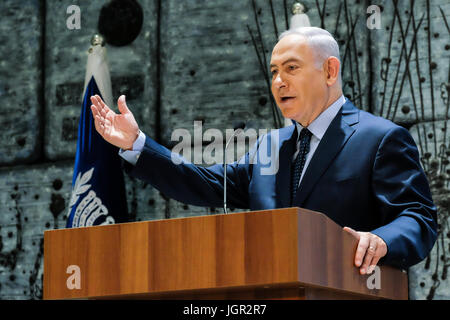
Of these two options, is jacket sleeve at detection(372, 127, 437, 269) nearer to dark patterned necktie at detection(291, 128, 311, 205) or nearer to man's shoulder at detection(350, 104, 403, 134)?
man's shoulder at detection(350, 104, 403, 134)

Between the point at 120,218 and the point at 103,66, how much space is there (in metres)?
0.87

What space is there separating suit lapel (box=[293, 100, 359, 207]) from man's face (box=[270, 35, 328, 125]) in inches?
4.1

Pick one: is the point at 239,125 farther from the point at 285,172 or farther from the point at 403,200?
the point at 403,200

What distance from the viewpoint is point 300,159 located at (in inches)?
93.8

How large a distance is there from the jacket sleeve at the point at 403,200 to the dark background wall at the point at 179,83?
75.8 inches

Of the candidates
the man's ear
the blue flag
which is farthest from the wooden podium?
the blue flag

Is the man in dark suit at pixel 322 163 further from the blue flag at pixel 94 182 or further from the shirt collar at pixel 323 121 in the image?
the blue flag at pixel 94 182

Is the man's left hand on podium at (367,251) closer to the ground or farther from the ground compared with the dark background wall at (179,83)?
closer to the ground

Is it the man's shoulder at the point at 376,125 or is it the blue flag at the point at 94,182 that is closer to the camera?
the man's shoulder at the point at 376,125

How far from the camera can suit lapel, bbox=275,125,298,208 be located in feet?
7.68

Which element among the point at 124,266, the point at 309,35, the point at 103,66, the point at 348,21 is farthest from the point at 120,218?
the point at 124,266

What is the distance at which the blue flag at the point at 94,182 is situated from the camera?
13.8 ft

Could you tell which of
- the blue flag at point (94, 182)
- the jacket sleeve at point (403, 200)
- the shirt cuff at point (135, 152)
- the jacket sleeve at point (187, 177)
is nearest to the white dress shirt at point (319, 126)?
the jacket sleeve at point (403, 200)

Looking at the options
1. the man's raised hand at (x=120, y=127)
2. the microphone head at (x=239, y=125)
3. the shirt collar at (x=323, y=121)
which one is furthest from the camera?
the microphone head at (x=239, y=125)
